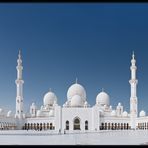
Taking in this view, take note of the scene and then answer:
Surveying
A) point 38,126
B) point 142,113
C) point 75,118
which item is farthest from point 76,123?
point 142,113

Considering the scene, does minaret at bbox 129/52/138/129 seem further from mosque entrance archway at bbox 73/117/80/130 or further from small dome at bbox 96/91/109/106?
mosque entrance archway at bbox 73/117/80/130

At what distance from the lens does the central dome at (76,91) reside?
116 feet

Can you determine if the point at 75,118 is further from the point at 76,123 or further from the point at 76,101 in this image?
the point at 76,101

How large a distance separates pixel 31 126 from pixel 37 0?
32.0 metres

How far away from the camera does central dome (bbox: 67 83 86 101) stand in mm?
35312

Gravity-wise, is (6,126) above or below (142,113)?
below

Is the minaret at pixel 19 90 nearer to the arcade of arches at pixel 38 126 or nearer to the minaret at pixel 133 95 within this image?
the arcade of arches at pixel 38 126

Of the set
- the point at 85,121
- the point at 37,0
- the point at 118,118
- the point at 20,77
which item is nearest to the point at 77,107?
the point at 85,121

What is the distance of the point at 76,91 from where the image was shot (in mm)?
35250

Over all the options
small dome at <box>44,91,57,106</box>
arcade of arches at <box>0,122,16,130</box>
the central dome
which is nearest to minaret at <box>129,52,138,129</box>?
the central dome

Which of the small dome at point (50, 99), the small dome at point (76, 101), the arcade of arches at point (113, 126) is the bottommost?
the arcade of arches at point (113, 126)

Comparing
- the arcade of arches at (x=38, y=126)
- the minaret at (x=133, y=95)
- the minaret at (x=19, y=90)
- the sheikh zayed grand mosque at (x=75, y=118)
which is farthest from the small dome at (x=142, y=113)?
the minaret at (x=19, y=90)

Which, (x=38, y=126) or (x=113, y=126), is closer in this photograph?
(x=113, y=126)

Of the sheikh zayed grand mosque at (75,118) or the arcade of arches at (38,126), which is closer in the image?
the sheikh zayed grand mosque at (75,118)
